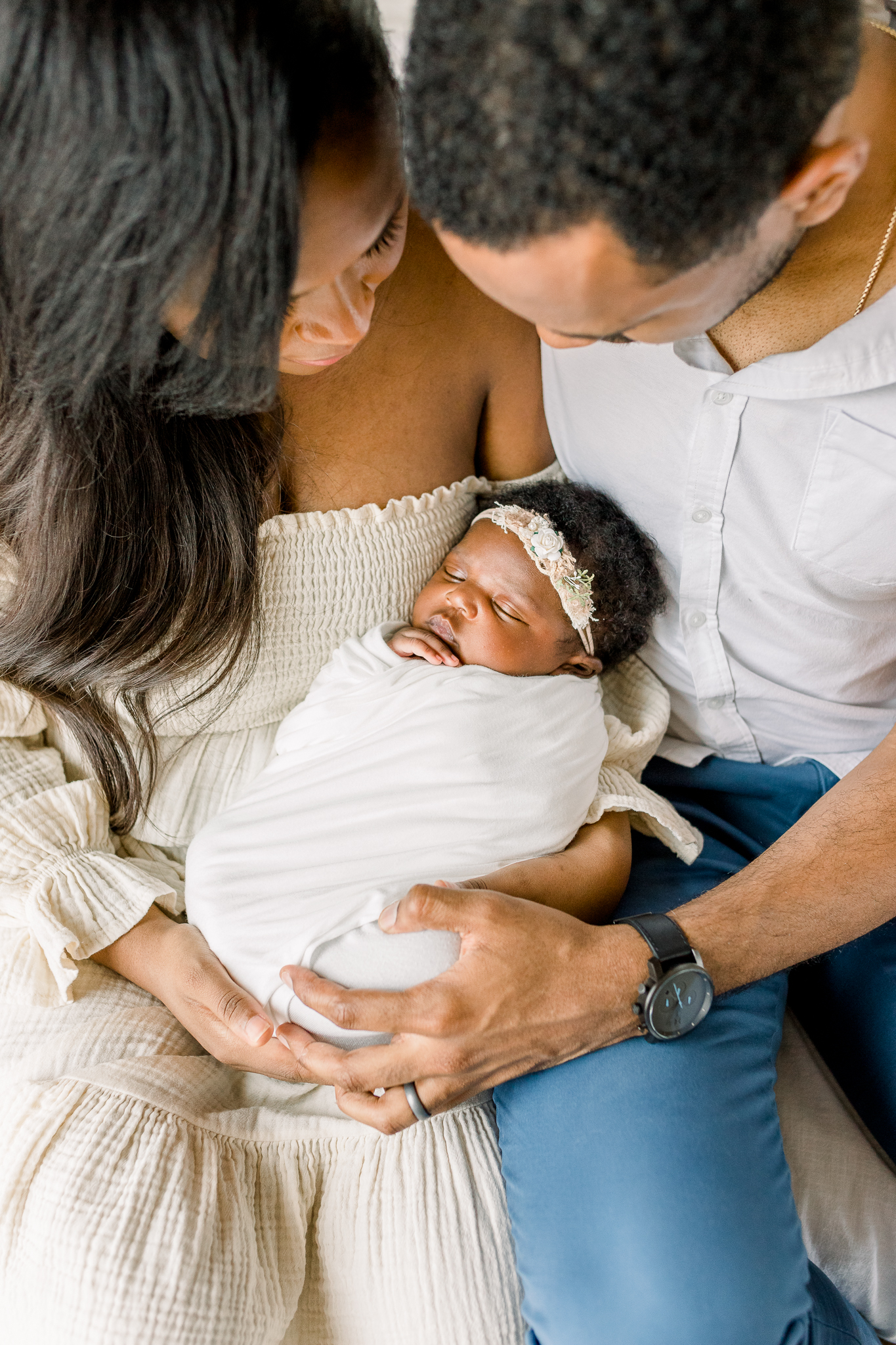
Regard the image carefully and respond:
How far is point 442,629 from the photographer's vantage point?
131 cm

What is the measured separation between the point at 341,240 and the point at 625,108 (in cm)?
30

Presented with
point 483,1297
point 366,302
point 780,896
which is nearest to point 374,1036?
point 483,1297

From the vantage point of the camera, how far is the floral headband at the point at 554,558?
1330 millimetres

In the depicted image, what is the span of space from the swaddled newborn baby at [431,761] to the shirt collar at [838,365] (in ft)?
0.95

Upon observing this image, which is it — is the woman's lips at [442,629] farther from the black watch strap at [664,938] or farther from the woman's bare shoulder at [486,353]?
the black watch strap at [664,938]

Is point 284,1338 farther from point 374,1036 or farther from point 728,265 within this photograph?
point 728,265

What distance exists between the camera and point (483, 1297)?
979 mm

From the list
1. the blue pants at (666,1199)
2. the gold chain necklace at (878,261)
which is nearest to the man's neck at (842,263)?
the gold chain necklace at (878,261)

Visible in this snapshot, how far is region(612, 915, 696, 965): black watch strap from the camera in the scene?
1.04m

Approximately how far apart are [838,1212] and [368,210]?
1232mm

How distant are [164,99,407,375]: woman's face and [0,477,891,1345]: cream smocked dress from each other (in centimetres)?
30

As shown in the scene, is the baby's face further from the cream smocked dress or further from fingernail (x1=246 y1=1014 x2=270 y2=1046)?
fingernail (x1=246 y1=1014 x2=270 y2=1046)

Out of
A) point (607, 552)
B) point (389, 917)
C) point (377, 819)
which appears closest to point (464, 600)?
point (607, 552)

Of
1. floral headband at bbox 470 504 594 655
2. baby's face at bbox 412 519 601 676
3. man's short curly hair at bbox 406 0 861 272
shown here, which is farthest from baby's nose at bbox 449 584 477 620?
man's short curly hair at bbox 406 0 861 272
